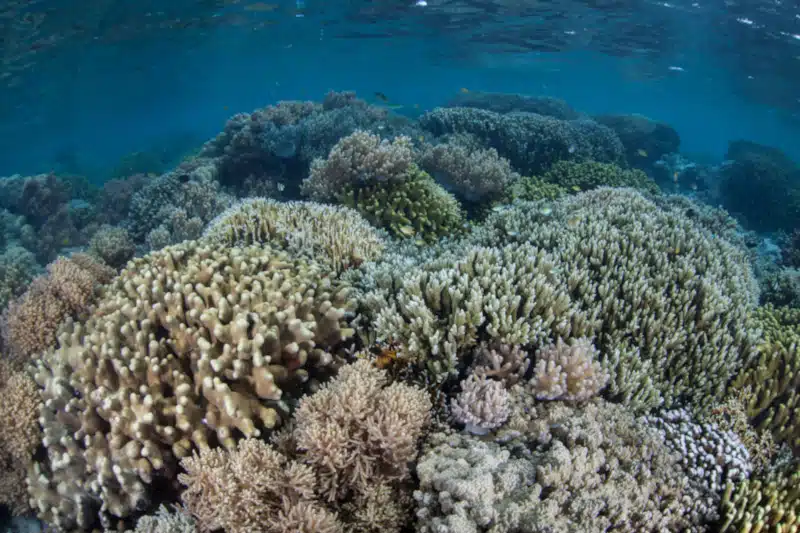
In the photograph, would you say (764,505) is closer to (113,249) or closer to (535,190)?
(535,190)

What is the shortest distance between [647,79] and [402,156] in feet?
210

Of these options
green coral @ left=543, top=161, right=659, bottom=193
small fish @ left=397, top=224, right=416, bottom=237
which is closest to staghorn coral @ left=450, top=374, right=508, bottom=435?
small fish @ left=397, top=224, right=416, bottom=237

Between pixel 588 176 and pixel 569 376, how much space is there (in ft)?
39.8

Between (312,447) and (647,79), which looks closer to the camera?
(312,447)

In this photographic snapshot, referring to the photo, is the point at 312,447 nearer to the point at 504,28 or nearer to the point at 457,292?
the point at 457,292

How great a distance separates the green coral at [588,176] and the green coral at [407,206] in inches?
251

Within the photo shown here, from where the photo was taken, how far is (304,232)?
6.52 meters

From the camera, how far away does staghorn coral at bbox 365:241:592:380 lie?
4.30 meters

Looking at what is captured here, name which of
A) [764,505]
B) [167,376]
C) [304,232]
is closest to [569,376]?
[764,505]

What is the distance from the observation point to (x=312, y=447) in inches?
126

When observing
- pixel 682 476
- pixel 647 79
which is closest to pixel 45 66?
pixel 682 476

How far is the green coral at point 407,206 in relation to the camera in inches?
347

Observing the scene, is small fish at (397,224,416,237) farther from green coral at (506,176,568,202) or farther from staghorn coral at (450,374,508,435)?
staghorn coral at (450,374,508,435)

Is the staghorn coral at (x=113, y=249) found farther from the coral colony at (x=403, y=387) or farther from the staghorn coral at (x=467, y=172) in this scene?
the staghorn coral at (x=467, y=172)
